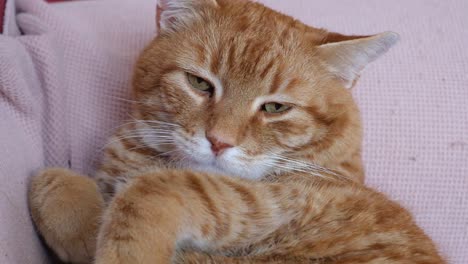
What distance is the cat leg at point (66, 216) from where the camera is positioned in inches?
53.0

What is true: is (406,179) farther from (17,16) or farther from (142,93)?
(17,16)

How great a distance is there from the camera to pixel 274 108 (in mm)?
1398

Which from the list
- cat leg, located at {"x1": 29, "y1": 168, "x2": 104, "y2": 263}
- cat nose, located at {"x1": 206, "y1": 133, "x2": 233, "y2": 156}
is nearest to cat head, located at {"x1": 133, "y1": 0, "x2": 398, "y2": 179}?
cat nose, located at {"x1": 206, "y1": 133, "x2": 233, "y2": 156}

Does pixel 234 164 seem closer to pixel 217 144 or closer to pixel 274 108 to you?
pixel 217 144

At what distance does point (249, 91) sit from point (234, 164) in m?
0.18

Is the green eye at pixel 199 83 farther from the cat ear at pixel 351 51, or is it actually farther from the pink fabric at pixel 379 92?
the pink fabric at pixel 379 92

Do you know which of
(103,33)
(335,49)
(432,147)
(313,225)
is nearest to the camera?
(313,225)

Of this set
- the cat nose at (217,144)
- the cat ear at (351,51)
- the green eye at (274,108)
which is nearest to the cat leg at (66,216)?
the cat nose at (217,144)

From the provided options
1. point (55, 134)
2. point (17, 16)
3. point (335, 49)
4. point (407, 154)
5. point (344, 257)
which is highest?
point (335, 49)

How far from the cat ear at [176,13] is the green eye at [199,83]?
18cm

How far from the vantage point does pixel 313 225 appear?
1274 millimetres

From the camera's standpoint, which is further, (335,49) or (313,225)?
(335,49)

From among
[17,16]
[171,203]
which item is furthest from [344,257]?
[17,16]

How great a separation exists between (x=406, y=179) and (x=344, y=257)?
2.06 ft
